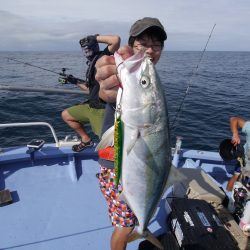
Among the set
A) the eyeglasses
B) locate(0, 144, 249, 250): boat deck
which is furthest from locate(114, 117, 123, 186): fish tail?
locate(0, 144, 249, 250): boat deck

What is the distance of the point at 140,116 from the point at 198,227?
2.55 m

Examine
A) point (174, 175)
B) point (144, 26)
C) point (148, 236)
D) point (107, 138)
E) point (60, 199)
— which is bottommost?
point (60, 199)

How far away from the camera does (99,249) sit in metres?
3.71

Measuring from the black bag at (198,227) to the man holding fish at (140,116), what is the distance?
4.00ft

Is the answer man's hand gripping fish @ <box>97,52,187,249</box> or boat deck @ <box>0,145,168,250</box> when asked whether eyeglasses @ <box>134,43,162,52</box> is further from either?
boat deck @ <box>0,145,168,250</box>

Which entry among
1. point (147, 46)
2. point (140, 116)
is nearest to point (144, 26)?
point (147, 46)

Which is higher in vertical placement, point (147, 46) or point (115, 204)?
point (147, 46)

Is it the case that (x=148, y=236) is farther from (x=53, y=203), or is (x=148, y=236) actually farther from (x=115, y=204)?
(x=53, y=203)

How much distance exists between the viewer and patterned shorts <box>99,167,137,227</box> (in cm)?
275

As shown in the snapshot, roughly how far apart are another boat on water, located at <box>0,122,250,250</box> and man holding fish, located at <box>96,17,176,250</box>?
5.72 feet

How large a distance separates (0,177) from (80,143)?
1585mm

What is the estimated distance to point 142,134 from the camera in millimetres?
1838

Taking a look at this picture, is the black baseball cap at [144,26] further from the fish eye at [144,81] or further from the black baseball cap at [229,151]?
the black baseball cap at [229,151]

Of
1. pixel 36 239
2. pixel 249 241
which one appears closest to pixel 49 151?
pixel 36 239
